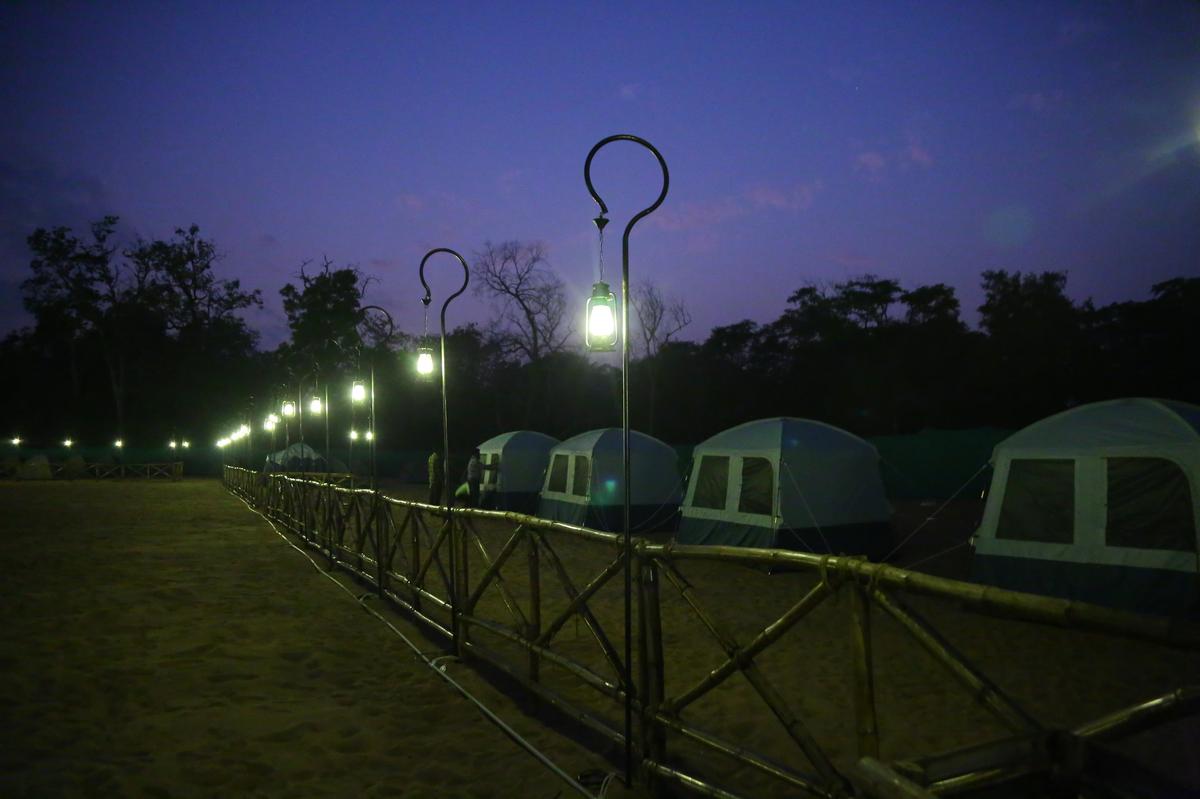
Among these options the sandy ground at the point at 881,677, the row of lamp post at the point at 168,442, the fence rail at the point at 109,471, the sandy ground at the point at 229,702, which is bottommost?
the sandy ground at the point at 881,677

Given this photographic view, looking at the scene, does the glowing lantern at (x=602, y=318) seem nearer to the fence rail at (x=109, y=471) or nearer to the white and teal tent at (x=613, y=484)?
the white and teal tent at (x=613, y=484)

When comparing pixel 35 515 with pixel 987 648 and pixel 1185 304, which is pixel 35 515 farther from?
pixel 1185 304

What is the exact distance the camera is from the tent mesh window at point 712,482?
12570mm

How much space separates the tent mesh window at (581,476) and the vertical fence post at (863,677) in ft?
44.2

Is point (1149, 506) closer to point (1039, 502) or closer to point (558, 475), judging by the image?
point (1039, 502)

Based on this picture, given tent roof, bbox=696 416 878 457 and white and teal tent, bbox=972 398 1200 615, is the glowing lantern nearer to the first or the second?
white and teal tent, bbox=972 398 1200 615

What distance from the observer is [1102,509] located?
8.52m

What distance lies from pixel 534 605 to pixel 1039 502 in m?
6.52

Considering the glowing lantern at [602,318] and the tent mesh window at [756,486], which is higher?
the glowing lantern at [602,318]

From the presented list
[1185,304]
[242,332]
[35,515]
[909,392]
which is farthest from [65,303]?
[1185,304]

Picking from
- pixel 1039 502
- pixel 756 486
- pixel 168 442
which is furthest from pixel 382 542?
pixel 168 442

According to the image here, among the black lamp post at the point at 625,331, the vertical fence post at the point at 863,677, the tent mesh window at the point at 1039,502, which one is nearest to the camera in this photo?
the vertical fence post at the point at 863,677

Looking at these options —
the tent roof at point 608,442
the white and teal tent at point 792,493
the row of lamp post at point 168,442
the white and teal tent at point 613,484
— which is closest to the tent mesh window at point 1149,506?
the white and teal tent at point 792,493

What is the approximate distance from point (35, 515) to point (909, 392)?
34.8 m
